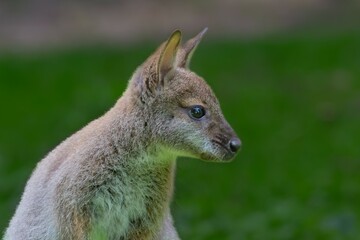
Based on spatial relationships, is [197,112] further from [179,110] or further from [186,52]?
[186,52]

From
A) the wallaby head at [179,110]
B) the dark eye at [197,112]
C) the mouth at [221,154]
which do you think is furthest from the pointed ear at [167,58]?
the mouth at [221,154]

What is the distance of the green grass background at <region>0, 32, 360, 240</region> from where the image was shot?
8.38 meters

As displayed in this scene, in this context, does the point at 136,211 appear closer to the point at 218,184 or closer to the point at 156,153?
the point at 156,153

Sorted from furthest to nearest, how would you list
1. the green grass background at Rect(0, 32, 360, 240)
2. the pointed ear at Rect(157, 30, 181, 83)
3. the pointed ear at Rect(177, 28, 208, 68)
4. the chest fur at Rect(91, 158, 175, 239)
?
the green grass background at Rect(0, 32, 360, 240) → the pointed ear at Rect(177, 28, 208, 68) → the chest fur at Rect(91, 158, 175, 239) → the pointed ear at Rect(157, 30, 181, 83)

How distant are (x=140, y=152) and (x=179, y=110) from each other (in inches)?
9.7

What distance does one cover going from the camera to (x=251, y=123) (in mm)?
10750

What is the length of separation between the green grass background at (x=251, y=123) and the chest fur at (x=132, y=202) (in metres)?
1.85

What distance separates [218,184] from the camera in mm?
9328

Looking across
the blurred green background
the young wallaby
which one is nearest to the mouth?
the young wallaby

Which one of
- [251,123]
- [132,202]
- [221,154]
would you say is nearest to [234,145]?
[221,154]

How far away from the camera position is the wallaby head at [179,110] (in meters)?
5.17

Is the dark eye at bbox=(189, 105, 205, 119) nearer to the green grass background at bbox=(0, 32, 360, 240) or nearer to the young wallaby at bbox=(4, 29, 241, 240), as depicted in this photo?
the young wallaby at bbox=(4, 29, 241, 240)

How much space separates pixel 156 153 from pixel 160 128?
0.11 m

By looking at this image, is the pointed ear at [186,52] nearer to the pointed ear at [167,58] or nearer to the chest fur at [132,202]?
the pointed ear at [167,58]
